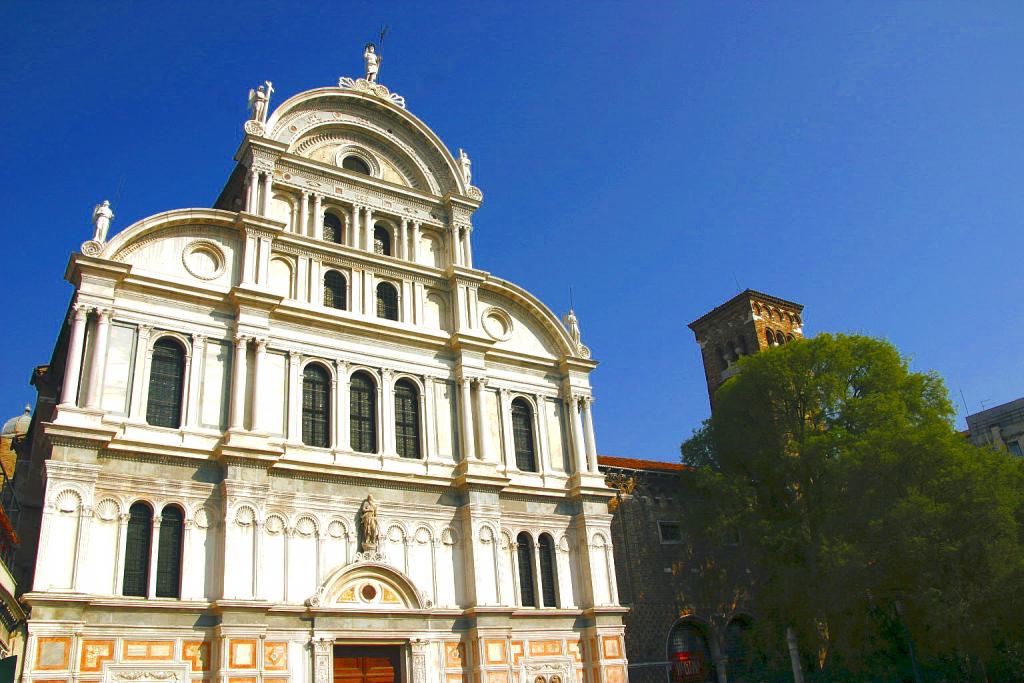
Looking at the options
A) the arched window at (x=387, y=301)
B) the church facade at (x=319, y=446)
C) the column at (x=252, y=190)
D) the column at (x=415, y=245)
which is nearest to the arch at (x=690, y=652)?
the church facade at (x=319, y=446)

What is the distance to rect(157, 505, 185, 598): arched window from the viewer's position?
20062mm

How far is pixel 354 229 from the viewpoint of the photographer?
27141mm

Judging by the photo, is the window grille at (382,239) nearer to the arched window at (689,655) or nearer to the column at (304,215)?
the column at (304,215)

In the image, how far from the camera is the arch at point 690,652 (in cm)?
3114

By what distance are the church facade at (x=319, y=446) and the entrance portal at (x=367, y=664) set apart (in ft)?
0.19

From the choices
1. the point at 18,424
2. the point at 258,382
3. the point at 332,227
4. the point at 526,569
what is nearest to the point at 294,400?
the point at 258,382

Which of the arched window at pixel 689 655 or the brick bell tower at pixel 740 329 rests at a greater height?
the brick bell tower at pixel 740 329

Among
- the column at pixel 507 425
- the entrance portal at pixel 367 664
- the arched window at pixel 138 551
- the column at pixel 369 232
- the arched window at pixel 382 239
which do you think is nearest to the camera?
the arched window at pixel 138 551

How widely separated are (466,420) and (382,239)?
6782 millimetres

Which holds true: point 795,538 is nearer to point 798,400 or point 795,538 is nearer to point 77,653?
point 798,400

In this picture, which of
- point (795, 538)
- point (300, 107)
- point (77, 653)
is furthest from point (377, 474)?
point (795, 538)

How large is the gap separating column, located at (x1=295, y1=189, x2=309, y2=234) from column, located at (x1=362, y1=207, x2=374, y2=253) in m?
1.88

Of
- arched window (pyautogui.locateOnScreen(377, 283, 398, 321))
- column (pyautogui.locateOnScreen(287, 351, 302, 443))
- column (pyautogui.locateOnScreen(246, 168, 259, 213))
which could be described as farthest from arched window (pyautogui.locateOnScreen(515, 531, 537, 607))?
column (pyautogui.locateOnScreen(246, 168, 259, 213))

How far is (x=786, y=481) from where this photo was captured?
30219 millimetres
